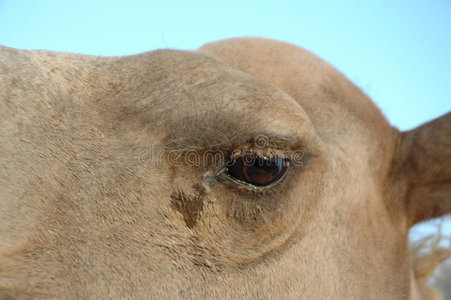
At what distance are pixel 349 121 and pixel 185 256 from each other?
1.12 metres

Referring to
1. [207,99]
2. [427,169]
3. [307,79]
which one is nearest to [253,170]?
[207,99]

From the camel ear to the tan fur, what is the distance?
4 centimetres

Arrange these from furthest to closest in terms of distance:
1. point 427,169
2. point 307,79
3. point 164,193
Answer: point 307,79 < point 427,169 < point 164,193

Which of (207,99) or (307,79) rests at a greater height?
(307,79)

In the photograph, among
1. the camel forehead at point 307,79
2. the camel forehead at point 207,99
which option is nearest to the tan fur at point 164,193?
the camel forehead at point 207,99

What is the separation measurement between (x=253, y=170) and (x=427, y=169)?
976 millimetres

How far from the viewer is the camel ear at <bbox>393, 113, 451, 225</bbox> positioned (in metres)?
2.23

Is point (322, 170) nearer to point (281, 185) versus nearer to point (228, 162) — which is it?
point (281, 185)

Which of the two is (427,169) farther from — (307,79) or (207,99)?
(207,99)

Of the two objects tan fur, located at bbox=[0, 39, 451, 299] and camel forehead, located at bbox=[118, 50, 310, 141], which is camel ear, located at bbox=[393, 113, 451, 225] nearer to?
tan fur, located at bbox=[0, 39, 451, 299]

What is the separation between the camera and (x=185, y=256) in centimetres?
172

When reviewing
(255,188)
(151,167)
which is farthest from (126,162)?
(255,188)

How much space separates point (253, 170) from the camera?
5.93ft

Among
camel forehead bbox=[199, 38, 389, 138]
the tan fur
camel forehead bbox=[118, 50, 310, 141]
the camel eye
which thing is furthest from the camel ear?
the camel eye
